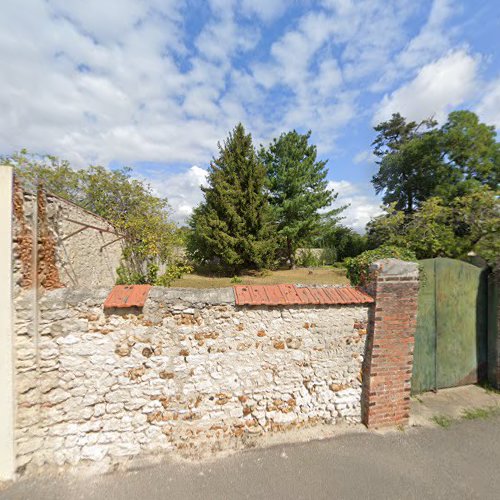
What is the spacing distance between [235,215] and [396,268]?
499 inches

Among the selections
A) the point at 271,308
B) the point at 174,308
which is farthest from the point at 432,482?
the point at 174,308

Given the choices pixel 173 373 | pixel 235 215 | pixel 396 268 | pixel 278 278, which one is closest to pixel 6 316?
pixel 173 373

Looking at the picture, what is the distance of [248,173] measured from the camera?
625 inches

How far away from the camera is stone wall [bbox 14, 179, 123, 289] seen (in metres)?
2.33

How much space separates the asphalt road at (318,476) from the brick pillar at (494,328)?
1558 mm

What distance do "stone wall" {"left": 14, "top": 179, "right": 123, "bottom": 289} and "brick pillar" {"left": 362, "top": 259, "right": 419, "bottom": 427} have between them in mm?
3841

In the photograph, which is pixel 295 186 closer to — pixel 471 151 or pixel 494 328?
pixel 471 151

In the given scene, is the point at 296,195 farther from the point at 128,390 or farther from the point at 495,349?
the point at 128,390

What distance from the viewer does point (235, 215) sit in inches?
590

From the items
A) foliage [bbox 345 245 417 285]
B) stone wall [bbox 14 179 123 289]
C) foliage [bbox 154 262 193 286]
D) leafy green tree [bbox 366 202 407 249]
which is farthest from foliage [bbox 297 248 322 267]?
foliage [bbox 345 245 417 285]

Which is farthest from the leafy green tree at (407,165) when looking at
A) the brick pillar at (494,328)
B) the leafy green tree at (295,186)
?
the brick pillar at (494,328)

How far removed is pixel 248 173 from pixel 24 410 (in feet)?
50.4

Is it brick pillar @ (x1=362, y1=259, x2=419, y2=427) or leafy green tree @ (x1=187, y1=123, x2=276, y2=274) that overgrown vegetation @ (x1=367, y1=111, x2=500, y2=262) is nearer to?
brick pillar @ (x1=362, y1=259, x2=419, y2=427)

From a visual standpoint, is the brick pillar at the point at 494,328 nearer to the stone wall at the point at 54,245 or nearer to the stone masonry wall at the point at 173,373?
the stone masonry wall at the point at 173,373
